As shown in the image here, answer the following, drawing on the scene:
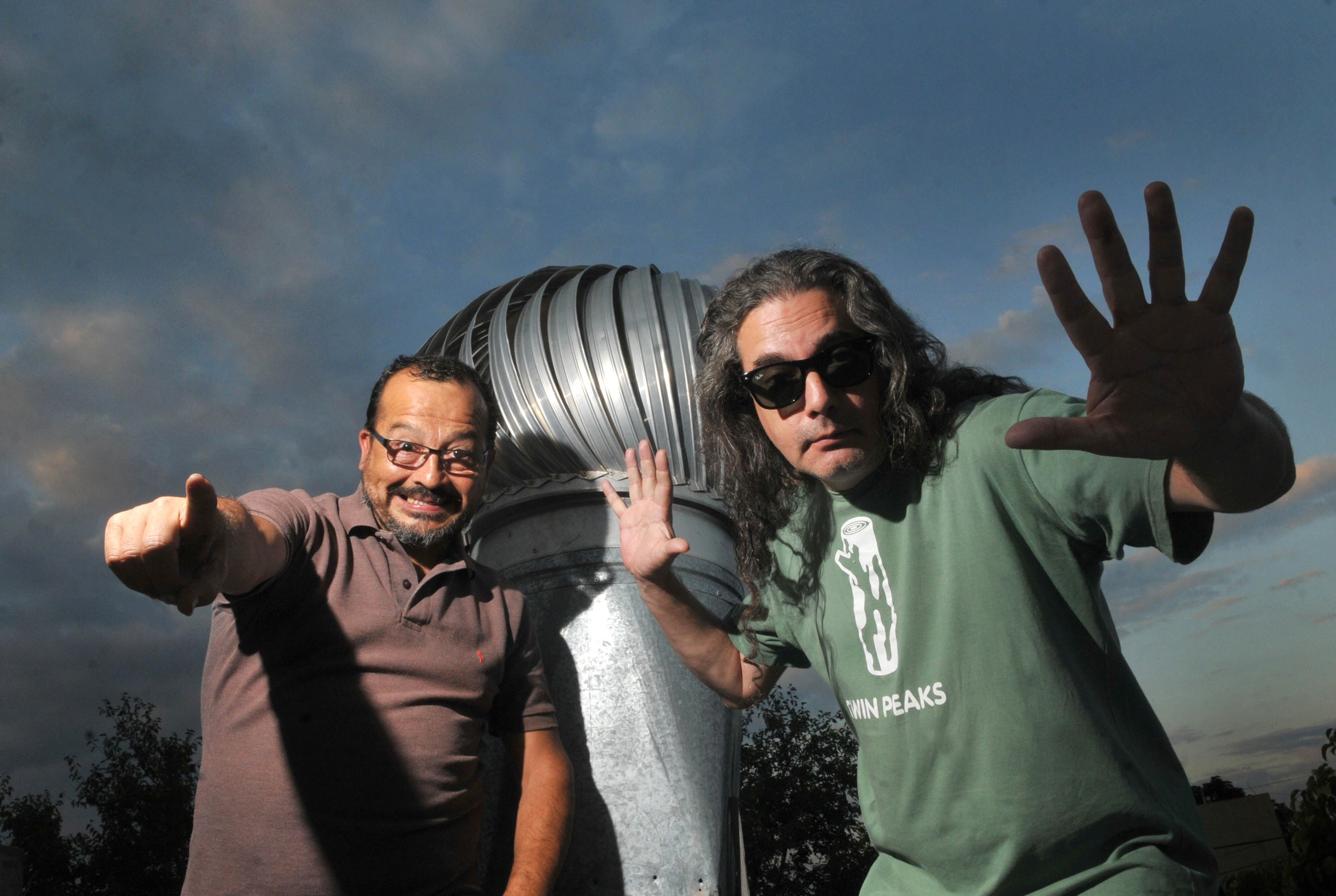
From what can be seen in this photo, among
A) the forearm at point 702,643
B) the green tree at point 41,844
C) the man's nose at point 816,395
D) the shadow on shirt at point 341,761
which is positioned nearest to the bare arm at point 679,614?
the forearm at point 702,643

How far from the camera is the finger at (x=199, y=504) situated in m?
1.54

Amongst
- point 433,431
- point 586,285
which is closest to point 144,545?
point 433,431

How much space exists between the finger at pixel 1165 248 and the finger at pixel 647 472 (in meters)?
1.52

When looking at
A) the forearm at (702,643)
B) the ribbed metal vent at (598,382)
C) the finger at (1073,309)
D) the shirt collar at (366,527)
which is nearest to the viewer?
the finger at (1073,309)

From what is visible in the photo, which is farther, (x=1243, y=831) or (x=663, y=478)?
(x=1243, y=831)

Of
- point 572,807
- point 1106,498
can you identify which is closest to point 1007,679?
point 1106,498

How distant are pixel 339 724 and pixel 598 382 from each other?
4.97 feet

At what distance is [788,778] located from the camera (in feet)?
48.2

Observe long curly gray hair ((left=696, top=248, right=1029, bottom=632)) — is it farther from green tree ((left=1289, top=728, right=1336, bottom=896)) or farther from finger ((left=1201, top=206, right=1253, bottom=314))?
green tree ((left=1289, top=728, right=1336, bottom=896))

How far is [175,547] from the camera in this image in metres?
1.52

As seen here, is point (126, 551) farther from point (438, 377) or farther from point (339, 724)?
point (438, 377)

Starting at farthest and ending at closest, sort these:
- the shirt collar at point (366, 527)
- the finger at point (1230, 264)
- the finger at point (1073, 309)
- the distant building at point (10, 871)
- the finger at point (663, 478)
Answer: the distant building at point (10, 871) < the shirt collar at point (366, 527) < the finger at point (663, 478) < the finger at point (1073, 309) < the finger at point (1230, 264)

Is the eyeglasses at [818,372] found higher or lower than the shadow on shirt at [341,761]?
higher

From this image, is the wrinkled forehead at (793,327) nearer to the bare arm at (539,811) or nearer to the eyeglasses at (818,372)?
the eyeglasses at (818,372)
